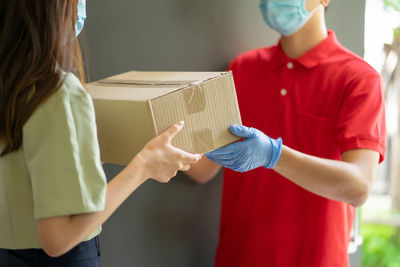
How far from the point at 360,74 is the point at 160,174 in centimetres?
80

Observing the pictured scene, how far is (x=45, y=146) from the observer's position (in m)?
0.79

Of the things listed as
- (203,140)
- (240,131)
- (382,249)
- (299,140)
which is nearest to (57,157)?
(203,140)

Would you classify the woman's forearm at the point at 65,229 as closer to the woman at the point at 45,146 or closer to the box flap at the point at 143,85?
the woman at the point at 45,146

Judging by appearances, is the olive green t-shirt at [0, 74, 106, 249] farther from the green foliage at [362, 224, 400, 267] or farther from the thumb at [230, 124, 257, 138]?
the green foliage at [362, 224, 400, 267]

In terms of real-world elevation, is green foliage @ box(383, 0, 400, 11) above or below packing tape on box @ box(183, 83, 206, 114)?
below

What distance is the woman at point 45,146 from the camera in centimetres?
79

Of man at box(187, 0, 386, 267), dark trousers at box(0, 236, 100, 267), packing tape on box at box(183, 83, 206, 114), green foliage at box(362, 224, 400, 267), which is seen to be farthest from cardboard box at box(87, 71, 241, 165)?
green foliage at box(362, 224, 400, 267)

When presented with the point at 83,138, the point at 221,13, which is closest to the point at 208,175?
the point at 221,13

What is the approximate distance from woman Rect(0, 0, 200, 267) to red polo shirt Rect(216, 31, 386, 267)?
0.73m

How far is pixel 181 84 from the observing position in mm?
985

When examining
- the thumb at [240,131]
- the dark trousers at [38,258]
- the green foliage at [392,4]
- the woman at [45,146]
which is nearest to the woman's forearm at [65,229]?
the woman at [45,146]

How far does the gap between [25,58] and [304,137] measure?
0.96 m

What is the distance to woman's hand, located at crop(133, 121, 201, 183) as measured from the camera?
92 centimetres

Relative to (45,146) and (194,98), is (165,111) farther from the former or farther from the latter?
(45,146)
